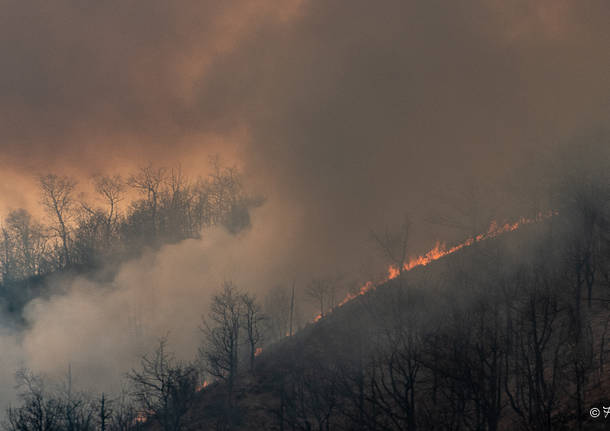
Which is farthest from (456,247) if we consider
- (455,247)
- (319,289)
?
(319,289)

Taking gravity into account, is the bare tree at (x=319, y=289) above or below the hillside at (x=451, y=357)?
above

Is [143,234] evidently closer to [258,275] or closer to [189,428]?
[258,275]

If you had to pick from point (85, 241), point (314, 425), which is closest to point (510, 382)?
point (314, 425)

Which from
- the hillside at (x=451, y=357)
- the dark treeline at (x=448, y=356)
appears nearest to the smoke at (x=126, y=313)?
the dark treeline at (x=448, y=356)

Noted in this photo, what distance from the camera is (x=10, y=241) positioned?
6856 cm

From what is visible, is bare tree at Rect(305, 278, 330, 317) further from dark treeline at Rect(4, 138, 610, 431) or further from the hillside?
the hillside

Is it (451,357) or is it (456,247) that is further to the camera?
(456,247)

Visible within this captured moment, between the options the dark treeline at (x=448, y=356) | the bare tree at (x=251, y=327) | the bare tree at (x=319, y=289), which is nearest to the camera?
the dark treeline at (x=448, y=356)

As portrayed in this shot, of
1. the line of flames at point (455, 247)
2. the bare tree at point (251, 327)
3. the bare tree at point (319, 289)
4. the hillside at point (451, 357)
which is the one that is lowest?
the hillside at point (451, 357)

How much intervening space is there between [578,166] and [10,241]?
7657 cm

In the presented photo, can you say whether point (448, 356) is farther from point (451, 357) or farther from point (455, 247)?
point (455, 247)

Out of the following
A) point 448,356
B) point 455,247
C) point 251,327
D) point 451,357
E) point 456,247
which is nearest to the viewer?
point 451,357

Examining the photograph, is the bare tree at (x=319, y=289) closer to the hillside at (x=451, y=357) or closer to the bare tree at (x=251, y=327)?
the bare tree at (x=251, y=327)

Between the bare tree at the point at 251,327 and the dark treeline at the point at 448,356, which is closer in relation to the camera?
the dark treeline at the point at 448,356
